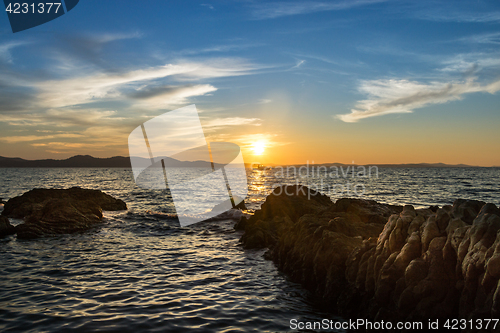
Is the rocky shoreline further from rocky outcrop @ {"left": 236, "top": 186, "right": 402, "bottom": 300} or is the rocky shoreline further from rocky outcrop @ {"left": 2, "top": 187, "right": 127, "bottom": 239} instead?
rocky outcrop @ {"left": 2, "top": 187, "right": 127, "bottom": 239}

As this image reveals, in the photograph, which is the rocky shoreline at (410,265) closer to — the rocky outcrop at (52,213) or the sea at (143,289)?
the sea at (143,289)

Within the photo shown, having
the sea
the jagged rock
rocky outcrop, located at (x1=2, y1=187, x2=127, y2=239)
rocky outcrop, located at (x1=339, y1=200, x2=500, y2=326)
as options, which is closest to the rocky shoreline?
rocky outcrop, located at (x1=339, y1=200, x2=500, y2=326)

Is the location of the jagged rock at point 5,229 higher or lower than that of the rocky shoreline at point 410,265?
lower

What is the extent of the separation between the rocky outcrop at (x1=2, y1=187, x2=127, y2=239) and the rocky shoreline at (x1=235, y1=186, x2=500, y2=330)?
1617 cm

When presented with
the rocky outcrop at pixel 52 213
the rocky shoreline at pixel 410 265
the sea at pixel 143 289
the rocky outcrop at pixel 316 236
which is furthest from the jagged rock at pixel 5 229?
the rocky shoreline at pixel 410 265

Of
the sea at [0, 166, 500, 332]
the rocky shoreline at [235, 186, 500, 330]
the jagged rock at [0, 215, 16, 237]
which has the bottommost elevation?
the sea at [0, 166, 500, 332]

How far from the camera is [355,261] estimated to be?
9.54 m

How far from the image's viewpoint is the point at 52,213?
2083cm

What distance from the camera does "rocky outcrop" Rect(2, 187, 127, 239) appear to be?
19.0 meters

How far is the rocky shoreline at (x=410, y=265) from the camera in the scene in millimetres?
6277

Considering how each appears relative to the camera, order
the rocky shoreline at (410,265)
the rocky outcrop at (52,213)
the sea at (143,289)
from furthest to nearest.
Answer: the rocky outcrop at (52,213), the sea at (143,289), the rocky shoreline at (410,265)

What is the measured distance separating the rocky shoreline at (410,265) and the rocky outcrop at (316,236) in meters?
0.04

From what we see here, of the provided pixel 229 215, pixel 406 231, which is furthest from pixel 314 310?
pixel 229 215

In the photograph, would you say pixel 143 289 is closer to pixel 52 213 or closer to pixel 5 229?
pixel 5 229
